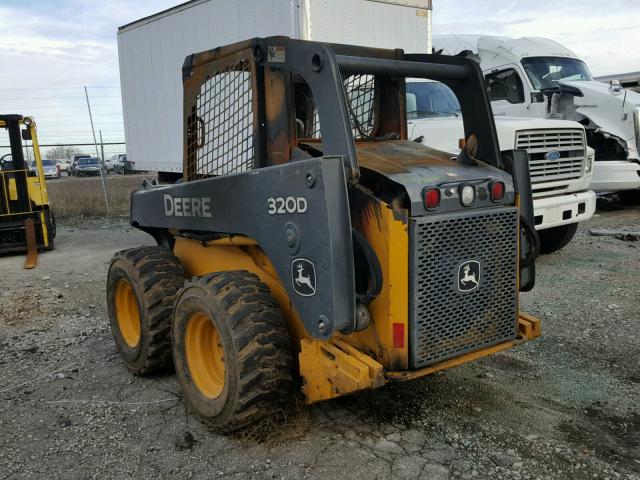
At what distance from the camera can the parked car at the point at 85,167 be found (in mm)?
33031

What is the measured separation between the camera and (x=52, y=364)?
4914mm

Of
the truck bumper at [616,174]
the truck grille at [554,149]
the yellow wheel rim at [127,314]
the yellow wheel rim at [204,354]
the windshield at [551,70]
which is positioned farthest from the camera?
the windshield at [551,70]

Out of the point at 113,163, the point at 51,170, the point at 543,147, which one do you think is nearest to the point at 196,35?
the point at 543,147

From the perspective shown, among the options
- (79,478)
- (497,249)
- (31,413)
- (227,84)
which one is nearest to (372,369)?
(497,249)

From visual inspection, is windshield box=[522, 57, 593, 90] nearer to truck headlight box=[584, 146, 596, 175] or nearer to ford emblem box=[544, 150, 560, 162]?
truck headlight box=[584, 146, 596, 175]

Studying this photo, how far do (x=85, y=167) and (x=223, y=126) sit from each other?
104 ft

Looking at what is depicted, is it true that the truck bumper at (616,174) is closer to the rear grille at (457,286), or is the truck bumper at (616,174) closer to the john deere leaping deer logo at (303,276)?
the rear grille at (457,286)

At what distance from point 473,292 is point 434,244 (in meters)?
0.43

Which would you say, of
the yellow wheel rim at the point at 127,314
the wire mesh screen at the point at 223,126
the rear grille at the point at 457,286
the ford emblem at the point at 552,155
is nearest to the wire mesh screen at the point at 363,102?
the wire mesh screen at the point at 223,126

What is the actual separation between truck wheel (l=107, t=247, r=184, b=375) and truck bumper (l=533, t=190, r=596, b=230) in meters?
4.56

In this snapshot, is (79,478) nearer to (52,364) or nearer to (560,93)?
(52,364)

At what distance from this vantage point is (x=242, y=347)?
10.5 feet

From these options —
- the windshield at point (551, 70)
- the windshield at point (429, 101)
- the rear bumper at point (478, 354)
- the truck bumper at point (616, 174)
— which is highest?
the windshield at point (551, 70)

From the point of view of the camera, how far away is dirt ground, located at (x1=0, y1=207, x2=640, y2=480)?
10.5 ft
